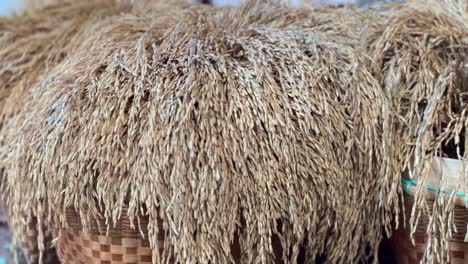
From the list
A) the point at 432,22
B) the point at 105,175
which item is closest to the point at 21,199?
the point at 105,175

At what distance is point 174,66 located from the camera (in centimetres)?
79

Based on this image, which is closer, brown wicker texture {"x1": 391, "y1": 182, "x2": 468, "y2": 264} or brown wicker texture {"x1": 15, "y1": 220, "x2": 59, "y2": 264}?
brown wicker texture {"x1": 391, "y1": 182, "x2": 468, "y2": 264}

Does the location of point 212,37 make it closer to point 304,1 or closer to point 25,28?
point 304,1

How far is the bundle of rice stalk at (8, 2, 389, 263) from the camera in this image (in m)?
0.71

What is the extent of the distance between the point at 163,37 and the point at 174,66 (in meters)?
0.14

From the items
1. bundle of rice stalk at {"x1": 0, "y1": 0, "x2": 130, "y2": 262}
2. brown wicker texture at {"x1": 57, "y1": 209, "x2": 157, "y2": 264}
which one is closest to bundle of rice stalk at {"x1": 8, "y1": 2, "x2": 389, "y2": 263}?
brown wicker texture at {"x1": 57, "y1": 209, "x2": 157, "y2": 264}

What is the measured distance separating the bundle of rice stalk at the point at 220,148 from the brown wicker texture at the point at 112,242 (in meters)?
0.02

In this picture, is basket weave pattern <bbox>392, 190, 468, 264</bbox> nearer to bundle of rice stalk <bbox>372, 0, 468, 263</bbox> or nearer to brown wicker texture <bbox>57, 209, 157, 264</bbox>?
bundle of rice stalk <bbox>372, 0, 468, 263</bbox>

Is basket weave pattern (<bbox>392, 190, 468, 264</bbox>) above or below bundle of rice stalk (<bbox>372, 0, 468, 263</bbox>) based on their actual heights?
below

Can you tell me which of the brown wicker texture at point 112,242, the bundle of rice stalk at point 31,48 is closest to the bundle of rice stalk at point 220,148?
the brown wicker texture at point 112,242

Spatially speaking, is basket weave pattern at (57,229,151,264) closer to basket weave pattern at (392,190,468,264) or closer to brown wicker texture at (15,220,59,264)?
brown wicker texture at (15,220,59,264)

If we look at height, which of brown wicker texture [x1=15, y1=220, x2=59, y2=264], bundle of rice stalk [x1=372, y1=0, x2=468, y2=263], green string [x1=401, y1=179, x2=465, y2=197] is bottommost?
brown wicker texture [x1=15, y1=220, x2=59, y2=264]

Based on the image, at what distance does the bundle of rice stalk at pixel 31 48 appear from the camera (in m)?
0.95

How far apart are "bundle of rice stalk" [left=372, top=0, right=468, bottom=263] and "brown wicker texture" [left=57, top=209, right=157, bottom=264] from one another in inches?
15.9
